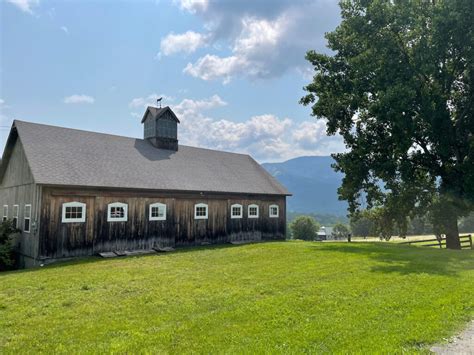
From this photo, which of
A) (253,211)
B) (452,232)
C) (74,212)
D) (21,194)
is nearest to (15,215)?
(21,194)

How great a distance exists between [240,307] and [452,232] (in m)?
21.7

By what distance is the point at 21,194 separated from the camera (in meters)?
20.3

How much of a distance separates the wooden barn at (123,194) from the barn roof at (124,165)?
62mm

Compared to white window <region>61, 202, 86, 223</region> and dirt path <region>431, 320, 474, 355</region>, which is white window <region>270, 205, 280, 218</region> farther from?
dirt path <region>431, 320, 474, 355</region>

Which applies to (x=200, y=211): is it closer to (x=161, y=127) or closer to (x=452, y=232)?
(x=161, y=127)

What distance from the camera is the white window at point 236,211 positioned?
85.7ft

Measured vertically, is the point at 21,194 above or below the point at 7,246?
above

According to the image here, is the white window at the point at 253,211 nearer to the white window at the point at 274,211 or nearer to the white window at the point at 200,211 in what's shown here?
the white window at the point at 274,211

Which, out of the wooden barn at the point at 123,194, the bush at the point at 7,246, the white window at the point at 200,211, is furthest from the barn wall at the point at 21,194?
the white window at the point at 200,211

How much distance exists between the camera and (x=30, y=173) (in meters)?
18.9

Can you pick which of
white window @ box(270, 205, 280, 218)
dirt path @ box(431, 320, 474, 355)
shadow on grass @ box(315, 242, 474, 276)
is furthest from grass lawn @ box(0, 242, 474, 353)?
white window @ box(270, 205, 280, 218)

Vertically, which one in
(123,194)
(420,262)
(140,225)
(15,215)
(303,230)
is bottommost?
(303,230)

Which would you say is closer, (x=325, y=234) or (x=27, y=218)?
(x=27, y=218)

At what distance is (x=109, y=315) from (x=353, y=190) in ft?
68.7
